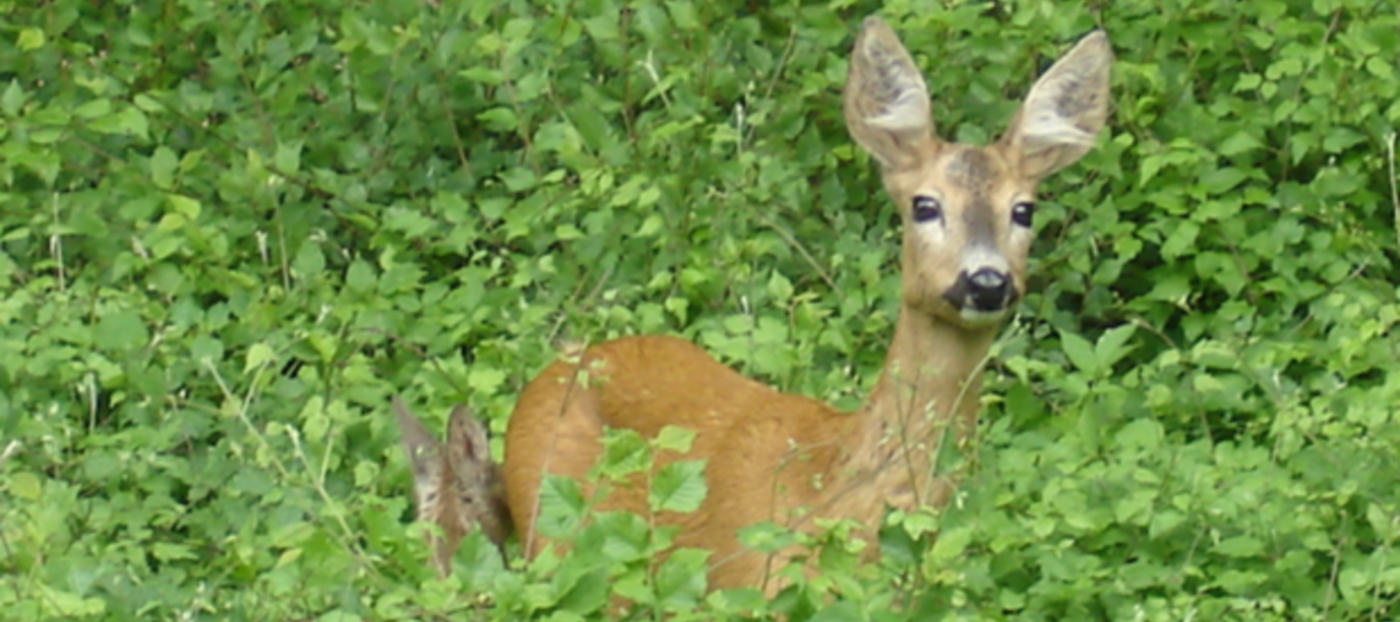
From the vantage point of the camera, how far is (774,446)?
626 cm

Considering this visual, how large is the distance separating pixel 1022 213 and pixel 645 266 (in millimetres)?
1805

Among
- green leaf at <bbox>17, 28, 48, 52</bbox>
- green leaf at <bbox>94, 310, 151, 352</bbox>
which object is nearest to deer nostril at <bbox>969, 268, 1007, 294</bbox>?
green leaf at <bbox>94, 310, 151, 352</bbox>

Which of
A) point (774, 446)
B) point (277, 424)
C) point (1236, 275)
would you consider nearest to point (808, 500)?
point (774, 446)

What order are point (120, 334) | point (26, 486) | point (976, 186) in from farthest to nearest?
point (120, 334), point (976, 186), point (26, 486)

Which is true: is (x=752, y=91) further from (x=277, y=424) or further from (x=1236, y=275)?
(x=277, y=424)

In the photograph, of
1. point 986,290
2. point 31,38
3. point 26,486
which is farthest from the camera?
point 31,38

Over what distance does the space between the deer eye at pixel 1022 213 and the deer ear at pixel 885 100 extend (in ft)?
0.93

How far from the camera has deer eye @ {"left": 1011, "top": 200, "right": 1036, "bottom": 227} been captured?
6.28m

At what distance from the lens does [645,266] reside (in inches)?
312

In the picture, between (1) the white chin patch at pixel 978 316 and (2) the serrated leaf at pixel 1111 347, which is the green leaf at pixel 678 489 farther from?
(2) the serrated leaf at pixel 1111 347

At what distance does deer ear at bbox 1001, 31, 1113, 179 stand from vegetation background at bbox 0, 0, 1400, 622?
42cm

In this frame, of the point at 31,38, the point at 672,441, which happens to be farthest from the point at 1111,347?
the point at 31,38

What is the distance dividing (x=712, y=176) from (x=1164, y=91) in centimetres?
118

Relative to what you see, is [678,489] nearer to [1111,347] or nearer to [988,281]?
[988,281]
